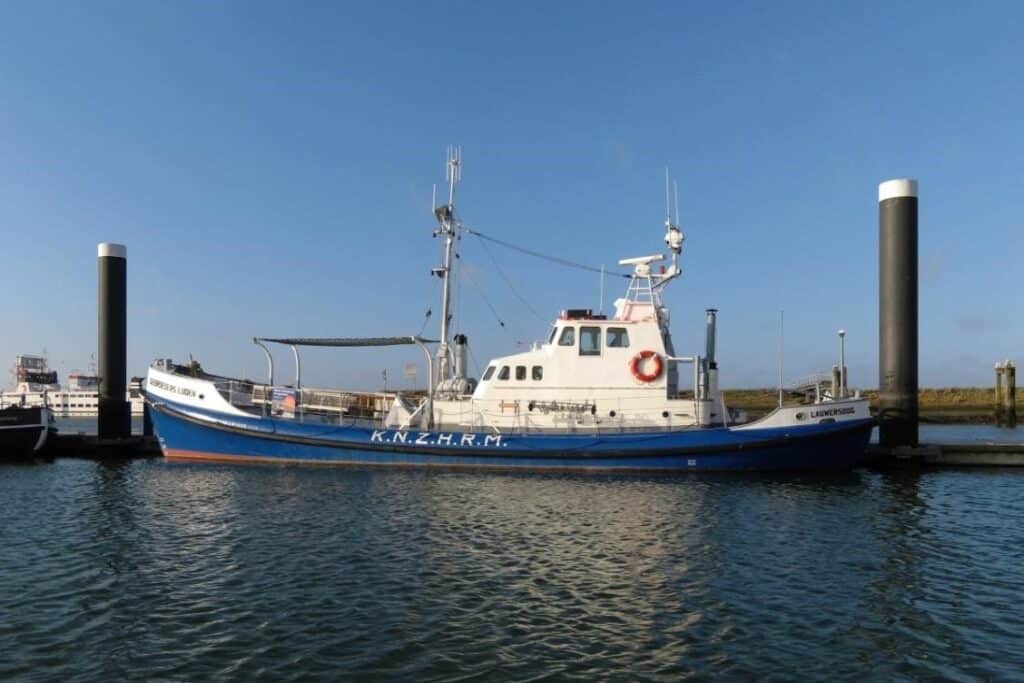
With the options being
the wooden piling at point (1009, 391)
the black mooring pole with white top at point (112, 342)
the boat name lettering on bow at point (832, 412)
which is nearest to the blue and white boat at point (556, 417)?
the boat name lettering on bow at point (832, 412)

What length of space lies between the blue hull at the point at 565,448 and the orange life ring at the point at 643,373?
5.50ft

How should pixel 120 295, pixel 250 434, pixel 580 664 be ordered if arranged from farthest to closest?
pixel 120 295 → pixel 250 434 → pixel 580 664

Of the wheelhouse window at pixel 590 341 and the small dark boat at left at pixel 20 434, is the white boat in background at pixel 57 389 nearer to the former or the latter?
the small dark boat at left at pixel 20 434

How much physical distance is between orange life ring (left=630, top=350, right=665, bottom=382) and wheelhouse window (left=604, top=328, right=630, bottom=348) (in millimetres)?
564

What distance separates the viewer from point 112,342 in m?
26.4

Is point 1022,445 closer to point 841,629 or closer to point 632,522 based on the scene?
point 632,522

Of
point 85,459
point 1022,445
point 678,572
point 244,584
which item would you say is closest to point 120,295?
point 85,459

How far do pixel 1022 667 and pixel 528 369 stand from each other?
14.4 meters

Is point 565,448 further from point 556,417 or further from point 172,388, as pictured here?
point 172,388

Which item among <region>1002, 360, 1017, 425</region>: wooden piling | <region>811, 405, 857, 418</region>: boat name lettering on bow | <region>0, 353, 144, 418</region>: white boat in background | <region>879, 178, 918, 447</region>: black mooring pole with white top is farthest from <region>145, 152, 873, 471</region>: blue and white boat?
<region>0, 353, 144, 418</region>: white boat in background

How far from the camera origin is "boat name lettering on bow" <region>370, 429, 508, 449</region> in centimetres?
1936

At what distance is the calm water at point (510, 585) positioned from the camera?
272 inches

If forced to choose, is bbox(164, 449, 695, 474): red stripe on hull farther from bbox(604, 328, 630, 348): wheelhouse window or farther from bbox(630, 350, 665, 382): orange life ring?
bbox(604, 328, 630, 348): wheelhouse window

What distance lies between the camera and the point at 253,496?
1553 centimetres
